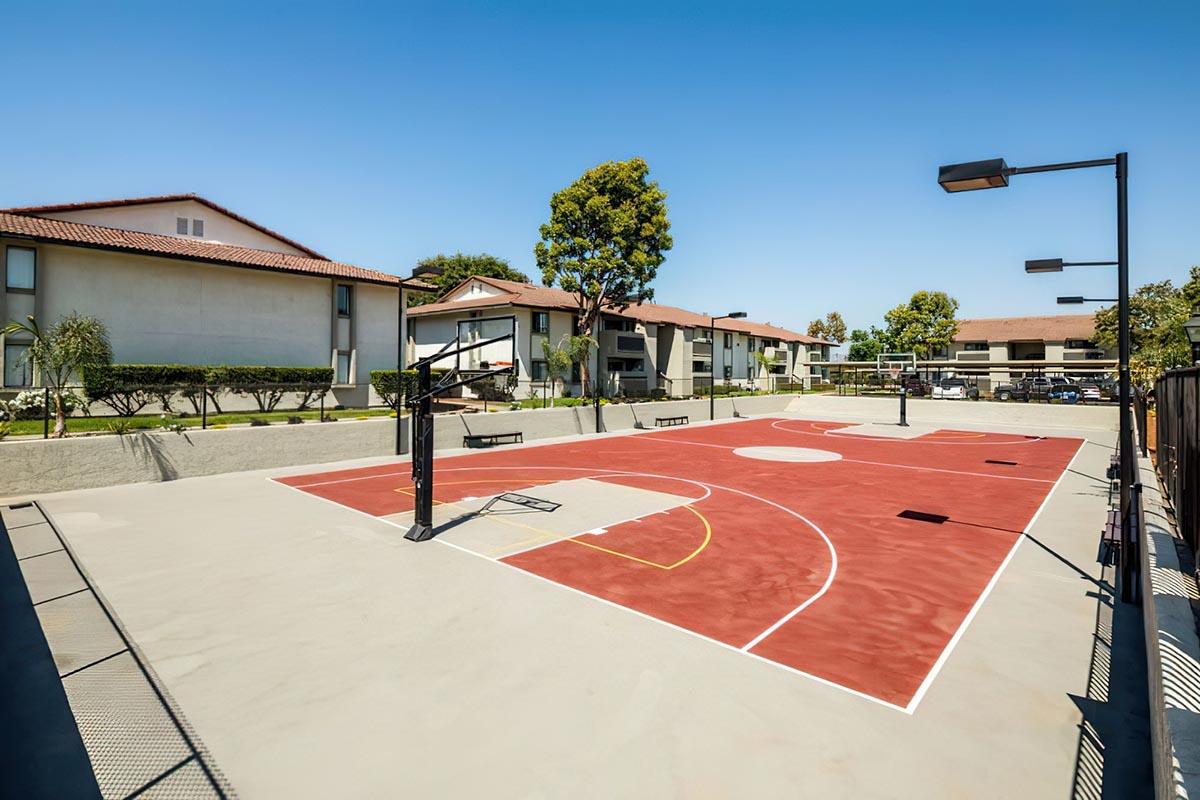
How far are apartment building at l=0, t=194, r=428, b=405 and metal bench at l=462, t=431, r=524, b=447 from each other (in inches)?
249

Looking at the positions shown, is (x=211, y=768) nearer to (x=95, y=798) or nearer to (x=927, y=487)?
(x=95, y=798)

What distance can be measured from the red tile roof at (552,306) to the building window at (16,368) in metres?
24.3

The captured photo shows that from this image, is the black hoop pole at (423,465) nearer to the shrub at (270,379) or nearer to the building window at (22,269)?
the shrub at (270,379)

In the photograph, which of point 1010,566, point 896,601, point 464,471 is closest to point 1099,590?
point 1010,566

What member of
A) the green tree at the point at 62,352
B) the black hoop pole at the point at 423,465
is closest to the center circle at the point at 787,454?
the black hoop pole at the point at 423,465

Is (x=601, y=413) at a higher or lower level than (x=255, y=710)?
higher

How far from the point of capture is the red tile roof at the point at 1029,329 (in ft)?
222

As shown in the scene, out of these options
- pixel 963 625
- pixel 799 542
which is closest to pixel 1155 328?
pixel 799 542

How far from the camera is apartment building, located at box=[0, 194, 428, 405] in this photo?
80.1ft

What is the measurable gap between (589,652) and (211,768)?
4279 mm

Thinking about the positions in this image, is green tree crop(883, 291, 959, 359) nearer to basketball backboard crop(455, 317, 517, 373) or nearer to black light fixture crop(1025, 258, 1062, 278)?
basketball backboard crop(455, 317, 517, 373)

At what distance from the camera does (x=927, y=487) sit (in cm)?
1977

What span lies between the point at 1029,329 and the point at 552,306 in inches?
2463

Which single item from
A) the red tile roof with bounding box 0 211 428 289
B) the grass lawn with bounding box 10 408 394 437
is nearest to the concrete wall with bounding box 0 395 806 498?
the grass lawn with bounding box 10 408 394 437
